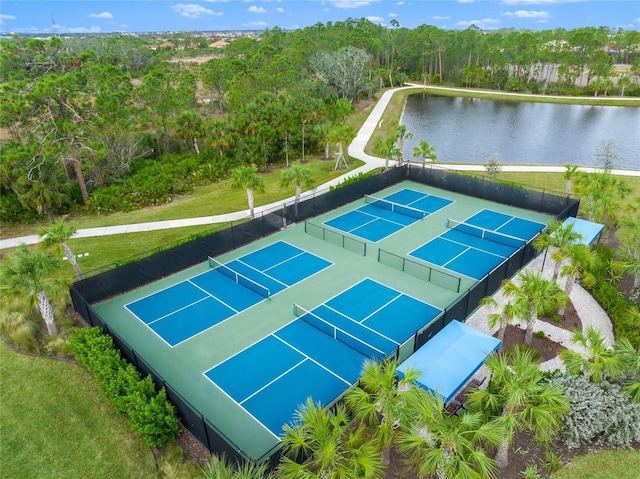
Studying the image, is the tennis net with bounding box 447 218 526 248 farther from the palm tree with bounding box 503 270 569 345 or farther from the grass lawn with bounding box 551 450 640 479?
the grass lawn with bounding box 551 450 640 479

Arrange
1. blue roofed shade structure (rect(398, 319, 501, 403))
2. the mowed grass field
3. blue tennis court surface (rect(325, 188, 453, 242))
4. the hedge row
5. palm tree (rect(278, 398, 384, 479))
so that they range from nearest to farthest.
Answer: palm tree (rect(278, 398, 384, 479)) < the mowed grass field < the hedge row < blue roofed shade structure (rect(398, 319, 501, 403)) < blue tennis court surface (rect(325, 188, 453, 242))

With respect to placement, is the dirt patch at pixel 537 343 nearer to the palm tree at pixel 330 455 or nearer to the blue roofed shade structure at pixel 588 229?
the blue roofed shade structure at pixel 588 229

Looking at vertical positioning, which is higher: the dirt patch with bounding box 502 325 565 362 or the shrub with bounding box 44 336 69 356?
the shrub with bounding box 44 336 69 356

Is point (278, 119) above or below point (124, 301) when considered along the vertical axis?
above

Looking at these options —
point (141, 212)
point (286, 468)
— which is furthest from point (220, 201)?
point (286, 468)

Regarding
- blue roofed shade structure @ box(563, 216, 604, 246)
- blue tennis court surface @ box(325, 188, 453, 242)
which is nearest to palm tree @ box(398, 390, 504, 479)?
blue roofed shade structure @ box(563, 216, 604, 246)

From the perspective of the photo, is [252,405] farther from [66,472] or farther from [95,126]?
[95,126]
